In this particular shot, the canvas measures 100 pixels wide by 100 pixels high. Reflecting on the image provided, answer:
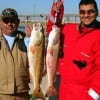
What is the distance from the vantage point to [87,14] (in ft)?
20.4

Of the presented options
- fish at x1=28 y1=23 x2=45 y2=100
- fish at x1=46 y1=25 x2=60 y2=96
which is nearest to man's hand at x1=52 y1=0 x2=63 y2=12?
fish at x1=46 y1=25 x2=60 y2=96

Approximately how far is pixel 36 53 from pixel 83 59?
1.94 feet

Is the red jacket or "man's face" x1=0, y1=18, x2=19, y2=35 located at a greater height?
"man's face" x1=0, y1=18, x2=19, y2=35

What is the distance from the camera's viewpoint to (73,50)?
6266 mm

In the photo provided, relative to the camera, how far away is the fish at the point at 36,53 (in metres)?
6.10

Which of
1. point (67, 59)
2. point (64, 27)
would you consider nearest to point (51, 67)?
point (67, 59)

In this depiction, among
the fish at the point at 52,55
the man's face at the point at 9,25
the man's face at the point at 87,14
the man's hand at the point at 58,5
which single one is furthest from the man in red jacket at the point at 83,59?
the man's face at the point at 9,25

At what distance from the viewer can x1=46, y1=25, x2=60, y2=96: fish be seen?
6246 mm

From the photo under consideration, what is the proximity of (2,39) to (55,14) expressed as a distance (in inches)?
30.5

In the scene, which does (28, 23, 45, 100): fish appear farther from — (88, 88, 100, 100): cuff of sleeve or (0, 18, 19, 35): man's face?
(88, 88, 100, 100): cuff of sleeve

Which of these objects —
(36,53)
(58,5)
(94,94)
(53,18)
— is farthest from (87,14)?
(94,94)

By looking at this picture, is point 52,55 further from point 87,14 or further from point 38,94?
point 87,14

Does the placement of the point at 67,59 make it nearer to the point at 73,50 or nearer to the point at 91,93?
the point at 73,50

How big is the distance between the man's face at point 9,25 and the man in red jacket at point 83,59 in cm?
68
